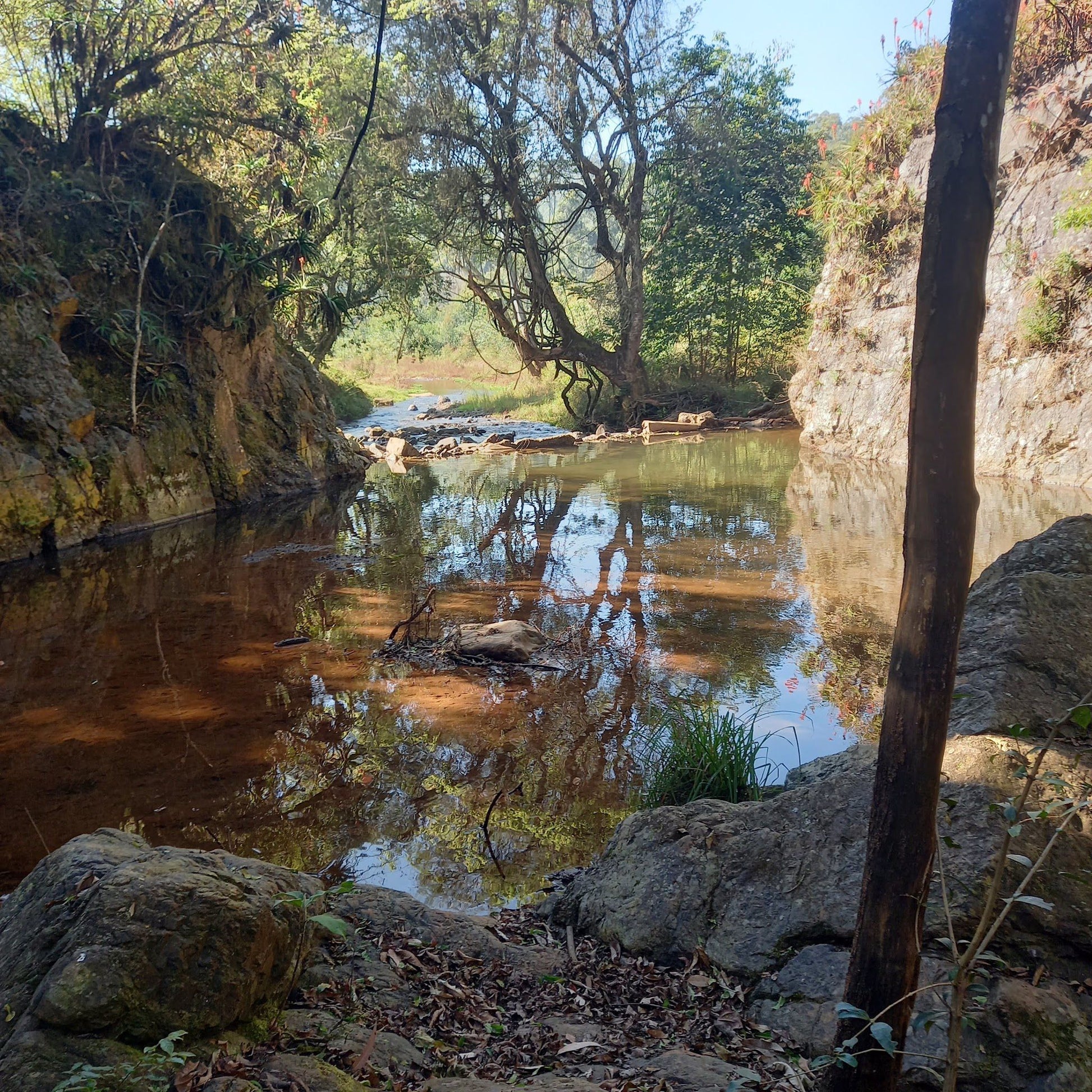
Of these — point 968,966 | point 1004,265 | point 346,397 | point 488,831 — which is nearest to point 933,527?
point 968,966

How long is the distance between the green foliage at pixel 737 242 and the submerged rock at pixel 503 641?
1830 centimetres

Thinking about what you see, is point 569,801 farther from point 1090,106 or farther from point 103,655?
point 1090,106

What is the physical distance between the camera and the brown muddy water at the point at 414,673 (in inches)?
169

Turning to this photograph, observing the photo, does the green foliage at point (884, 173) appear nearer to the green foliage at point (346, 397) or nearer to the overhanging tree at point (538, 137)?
the overhanging tree at point (538, 137)

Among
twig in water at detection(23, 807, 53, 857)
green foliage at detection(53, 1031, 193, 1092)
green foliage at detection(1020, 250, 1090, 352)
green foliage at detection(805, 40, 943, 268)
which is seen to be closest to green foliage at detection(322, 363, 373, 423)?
green foliage at detection(805, 40, 943, 268)

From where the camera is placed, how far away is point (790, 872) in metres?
3.06

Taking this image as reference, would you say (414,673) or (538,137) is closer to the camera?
(414,673)

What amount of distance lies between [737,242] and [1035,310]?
1205 centimetres

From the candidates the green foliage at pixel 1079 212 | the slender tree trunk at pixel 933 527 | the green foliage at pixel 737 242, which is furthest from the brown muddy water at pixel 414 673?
the green foliage at pixel 737 242

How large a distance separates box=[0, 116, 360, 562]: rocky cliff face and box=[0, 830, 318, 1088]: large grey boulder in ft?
27.7

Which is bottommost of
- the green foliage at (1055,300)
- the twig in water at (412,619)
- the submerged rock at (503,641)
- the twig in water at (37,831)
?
the twig in water at (37,831)

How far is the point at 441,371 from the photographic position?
48031mm

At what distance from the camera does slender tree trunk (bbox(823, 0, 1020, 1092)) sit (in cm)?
174

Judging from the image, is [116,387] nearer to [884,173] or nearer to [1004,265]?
[1004,265]
